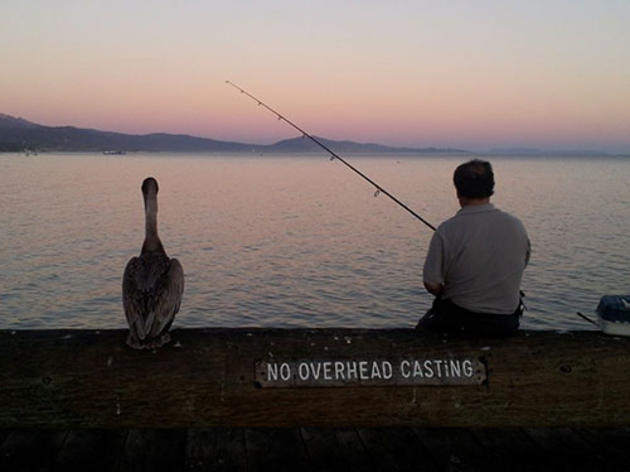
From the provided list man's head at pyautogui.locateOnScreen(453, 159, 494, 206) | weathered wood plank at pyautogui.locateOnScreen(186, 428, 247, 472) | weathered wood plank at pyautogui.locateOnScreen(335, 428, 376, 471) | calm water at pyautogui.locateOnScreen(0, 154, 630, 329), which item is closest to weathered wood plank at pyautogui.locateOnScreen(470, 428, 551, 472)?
weathered wood plank at pyautogui.locateOnScreen(335, 428, 376, 471)

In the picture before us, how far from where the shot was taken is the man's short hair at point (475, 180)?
462 centimetres

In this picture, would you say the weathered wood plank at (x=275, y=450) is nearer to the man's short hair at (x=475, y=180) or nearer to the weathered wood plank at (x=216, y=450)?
the weathered wood plank at (x=216, y=450)

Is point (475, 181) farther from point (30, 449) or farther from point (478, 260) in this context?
point (30, 449)

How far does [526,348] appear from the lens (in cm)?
468

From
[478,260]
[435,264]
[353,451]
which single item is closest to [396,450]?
[353,451]

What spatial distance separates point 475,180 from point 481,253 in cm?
55

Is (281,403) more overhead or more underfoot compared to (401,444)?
more overhead

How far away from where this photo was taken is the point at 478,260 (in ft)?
15.2

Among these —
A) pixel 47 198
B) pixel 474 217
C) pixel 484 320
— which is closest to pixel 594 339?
pixel 484 320

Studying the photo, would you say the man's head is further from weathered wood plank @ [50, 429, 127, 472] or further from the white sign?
weathered wood plank @ [50, 429, 127, 472]

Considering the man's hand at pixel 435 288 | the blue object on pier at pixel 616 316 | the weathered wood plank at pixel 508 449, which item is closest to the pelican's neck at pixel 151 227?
the man's hand at pixel 435 288

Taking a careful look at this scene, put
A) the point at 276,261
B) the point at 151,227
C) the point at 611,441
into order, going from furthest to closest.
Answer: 1. the point at 276,261
2. the point at 151,227
3. the point at 611,441

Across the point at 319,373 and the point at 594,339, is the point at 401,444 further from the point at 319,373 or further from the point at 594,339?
the point at 594,339

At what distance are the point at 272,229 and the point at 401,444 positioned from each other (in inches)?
959
